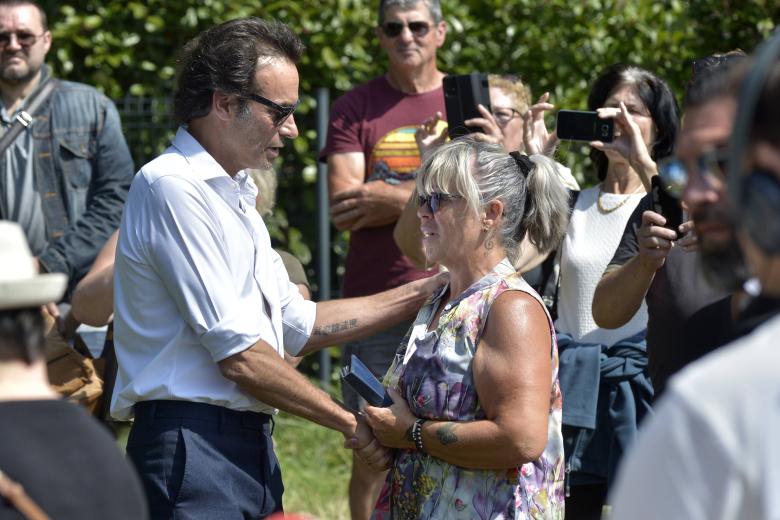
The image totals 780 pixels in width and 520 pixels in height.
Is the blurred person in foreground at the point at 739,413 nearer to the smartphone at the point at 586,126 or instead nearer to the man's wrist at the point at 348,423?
the man's wrist at the point at 348,423

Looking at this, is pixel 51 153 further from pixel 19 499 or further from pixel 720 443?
pixel 720 443

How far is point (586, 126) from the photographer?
4.33 m

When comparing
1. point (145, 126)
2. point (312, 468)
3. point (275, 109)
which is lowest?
point (312, 468)

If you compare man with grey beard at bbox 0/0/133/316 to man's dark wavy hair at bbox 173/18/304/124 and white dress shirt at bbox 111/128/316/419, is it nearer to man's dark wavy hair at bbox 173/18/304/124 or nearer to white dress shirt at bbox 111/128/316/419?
man's dark wavy hair at bbox 173/18/304/124

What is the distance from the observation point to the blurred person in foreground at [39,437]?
1.97m

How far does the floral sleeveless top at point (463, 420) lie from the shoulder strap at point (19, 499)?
150 centimetres

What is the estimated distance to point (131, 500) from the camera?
2.04 m

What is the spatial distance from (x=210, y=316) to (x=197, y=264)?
14cm

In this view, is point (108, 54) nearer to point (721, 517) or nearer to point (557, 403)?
point (557, 403)

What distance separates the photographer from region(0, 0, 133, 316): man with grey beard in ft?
18.1

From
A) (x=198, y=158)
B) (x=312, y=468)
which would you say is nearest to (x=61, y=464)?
(x=198, y=158)

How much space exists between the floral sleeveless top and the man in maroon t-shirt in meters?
1.93

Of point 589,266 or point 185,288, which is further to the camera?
point 589,266

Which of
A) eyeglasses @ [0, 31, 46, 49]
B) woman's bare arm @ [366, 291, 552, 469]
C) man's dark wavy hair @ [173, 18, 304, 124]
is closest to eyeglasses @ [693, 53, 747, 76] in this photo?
woman's bare arm @ [366, 291, 552, 469]
